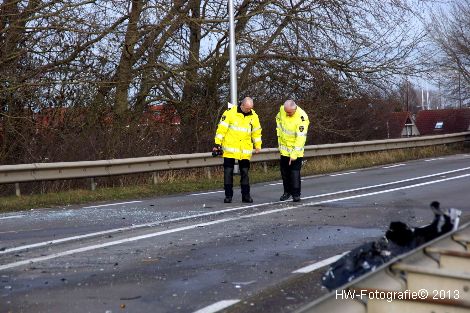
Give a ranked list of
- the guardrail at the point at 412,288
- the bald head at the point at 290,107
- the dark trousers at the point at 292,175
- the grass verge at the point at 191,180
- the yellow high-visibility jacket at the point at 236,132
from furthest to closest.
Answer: the grass verge at the point at 191,180 < the yellow high-visibility jacket at the point at 236,132 < the dark trousers at the point at 292,175 < the bald head at the point at 290,107 < the guardrail at the point at 412,288

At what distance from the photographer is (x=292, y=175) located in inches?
486

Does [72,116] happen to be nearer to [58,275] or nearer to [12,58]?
[12,58]

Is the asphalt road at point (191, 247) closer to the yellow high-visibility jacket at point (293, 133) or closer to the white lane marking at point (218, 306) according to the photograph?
the white lane marking at point (218, 306)

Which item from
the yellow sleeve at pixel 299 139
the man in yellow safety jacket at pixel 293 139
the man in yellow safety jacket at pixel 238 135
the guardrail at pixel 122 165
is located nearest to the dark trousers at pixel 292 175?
the man in yellow safety jacket at pixel 293 139

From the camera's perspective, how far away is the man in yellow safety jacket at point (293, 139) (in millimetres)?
12305

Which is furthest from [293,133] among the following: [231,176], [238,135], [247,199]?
[247,199]

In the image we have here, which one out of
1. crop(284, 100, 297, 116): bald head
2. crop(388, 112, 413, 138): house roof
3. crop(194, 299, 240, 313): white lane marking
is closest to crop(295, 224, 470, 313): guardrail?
crop(194, 299, 240, 313): white lane marking

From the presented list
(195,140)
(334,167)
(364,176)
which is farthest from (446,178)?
(195,140)

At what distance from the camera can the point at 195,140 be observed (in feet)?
77.8

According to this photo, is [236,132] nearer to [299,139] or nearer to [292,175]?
[299,139]

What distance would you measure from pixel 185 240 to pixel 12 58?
1316cm

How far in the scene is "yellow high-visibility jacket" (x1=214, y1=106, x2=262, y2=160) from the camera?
491 inches

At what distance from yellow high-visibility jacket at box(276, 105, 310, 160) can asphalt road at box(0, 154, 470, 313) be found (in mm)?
858

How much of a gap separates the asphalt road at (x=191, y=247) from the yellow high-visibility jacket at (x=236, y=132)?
881 mm
